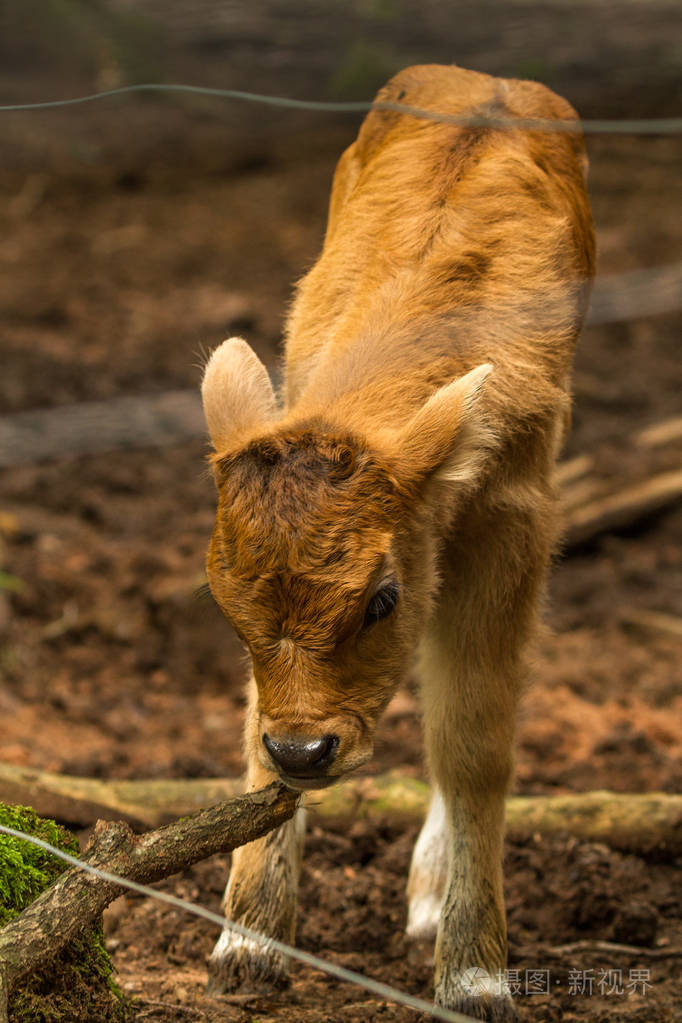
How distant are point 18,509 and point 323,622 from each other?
22.5ft

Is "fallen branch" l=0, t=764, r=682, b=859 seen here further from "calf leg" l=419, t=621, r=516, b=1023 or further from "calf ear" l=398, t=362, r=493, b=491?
"calf ear" l=398, t=362, r=493, b=491

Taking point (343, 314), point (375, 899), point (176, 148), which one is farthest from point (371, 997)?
point (176, 148)

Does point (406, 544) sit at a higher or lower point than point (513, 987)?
higher

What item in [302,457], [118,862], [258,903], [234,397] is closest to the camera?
[118,862]

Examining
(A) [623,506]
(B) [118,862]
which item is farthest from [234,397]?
(A) [623,506]

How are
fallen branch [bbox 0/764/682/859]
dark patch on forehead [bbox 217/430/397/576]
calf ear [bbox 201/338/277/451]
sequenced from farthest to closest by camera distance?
1. fallen branch [bbox 0/764/682/859]
2. calf ear [bbox 201/338/277/451]
3. dark patch on forehead [bbox 217/430/397/576]

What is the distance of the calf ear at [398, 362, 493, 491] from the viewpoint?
432cm

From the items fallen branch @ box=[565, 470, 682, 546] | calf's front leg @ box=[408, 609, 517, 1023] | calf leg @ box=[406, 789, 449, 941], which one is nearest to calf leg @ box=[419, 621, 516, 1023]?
calf's front leg @ box=[408, 609, 517, 1023]

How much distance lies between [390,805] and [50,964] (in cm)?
277

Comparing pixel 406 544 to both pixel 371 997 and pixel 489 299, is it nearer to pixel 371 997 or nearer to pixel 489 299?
pixel 489 299

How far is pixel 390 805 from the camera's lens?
6.38 metres

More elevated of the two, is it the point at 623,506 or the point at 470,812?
the point at 470,812

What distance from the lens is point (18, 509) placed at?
10312 mm

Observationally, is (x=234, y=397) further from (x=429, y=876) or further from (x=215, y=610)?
(x=215, y=610)
